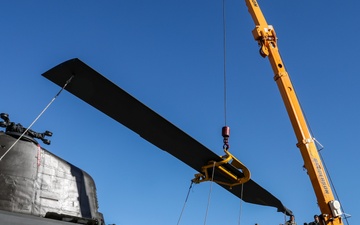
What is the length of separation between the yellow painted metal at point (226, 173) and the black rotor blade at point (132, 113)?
4.8 inches

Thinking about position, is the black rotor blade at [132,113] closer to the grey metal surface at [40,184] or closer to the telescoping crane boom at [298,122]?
the grey metal surface at [40,184]

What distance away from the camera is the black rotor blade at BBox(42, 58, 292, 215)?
9.03 m

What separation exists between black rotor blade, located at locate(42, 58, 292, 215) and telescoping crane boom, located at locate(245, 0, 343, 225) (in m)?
2.37

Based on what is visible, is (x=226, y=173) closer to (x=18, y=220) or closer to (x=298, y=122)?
(x=298, y=122)

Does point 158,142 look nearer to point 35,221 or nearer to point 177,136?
point 177,136

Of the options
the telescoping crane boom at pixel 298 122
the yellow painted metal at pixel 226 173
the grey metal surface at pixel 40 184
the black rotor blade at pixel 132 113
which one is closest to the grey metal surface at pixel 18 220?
the grey metal surface at pixel 40 184

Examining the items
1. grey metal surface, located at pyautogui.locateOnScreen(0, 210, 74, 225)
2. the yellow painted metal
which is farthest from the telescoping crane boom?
grey metal surface, located at pyautogui.locateOnScreen(0, 210, 74, 225)

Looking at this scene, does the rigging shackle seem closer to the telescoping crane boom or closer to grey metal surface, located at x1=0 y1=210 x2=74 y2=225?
the telescoping crane boom

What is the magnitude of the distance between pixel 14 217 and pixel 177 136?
15.9ft

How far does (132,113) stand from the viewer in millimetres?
10188

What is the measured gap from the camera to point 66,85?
9273mm

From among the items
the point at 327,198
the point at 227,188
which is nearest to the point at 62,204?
the point at 227,188

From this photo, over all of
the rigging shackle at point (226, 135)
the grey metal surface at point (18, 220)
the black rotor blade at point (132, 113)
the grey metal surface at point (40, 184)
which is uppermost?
the rigging shackle at point (226, 135)

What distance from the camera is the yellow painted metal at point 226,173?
11.4 m
